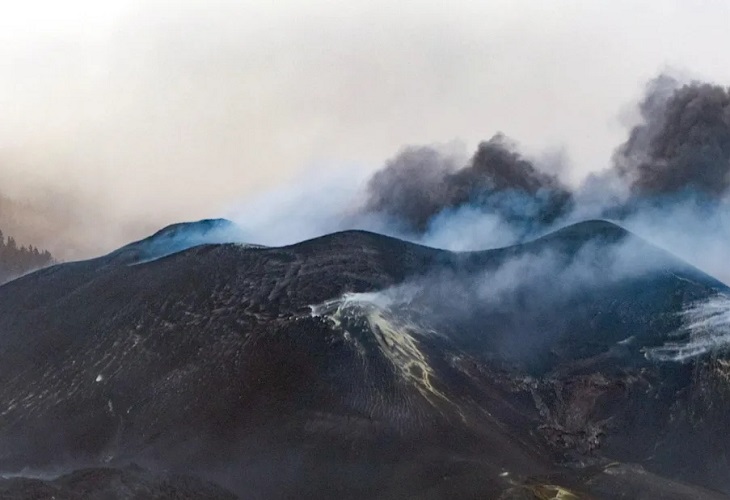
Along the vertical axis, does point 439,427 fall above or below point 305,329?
below

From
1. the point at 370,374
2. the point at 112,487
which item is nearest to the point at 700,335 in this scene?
the point at 370,374

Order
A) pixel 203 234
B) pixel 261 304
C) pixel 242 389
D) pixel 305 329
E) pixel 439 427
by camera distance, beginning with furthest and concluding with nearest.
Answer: pixel 203 234
pixel 261 304
pixel 305 329
pixel 242 389
pixel 439 427

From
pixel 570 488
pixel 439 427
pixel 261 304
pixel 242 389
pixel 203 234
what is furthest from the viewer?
pixel 203 234

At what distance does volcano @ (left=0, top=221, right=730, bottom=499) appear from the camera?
61.8 m

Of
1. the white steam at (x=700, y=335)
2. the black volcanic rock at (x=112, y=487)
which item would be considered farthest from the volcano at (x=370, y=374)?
the white steam at (x=700, y=335)

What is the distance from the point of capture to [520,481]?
58688 mm

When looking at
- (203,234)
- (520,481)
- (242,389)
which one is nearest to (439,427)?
Result: (520,481)

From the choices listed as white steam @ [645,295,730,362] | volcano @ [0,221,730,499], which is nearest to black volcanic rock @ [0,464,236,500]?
volcano @ [0,221,730,499]

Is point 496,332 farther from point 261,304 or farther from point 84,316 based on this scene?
point 84,316

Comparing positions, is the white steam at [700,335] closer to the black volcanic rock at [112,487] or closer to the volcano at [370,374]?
the volcano at [370,374]

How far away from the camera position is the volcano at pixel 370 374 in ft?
203

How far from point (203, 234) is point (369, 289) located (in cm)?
4137

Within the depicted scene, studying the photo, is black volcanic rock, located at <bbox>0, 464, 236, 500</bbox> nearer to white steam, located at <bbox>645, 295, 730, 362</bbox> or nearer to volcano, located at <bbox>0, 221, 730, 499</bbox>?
volcano, located at <bbox>0, 221, 730, 499</bbox>

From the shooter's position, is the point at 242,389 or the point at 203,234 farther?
the point at 203,234
